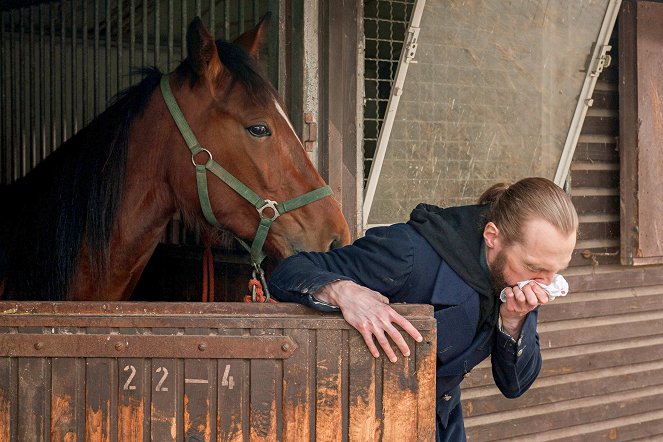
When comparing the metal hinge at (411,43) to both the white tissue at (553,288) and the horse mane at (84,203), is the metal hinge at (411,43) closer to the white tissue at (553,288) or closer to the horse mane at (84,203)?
the horse mane at (84,203)

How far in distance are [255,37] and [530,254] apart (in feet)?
4.96

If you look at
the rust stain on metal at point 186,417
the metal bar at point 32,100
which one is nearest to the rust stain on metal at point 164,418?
the rust stain on metal at point 186,417

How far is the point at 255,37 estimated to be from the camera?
3.21 metres

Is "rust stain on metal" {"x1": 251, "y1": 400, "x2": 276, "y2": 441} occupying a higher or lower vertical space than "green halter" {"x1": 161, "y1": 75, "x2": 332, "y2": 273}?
lower

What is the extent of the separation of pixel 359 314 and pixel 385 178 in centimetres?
177

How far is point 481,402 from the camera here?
4.28 m

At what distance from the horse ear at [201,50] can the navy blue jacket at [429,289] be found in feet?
3.10

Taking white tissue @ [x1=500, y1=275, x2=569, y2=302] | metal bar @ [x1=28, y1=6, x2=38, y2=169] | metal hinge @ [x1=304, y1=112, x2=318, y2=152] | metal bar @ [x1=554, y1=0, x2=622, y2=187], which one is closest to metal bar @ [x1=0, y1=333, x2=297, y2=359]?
white tissue @ [x1=500, y1=275, x2=569, y2=302]

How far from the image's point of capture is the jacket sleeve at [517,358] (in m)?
2.28

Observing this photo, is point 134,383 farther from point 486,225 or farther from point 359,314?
point 486,225

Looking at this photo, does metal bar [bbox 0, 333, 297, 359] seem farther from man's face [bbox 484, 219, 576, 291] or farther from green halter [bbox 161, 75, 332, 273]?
green halter [bbox 161, 75, 332, 273]

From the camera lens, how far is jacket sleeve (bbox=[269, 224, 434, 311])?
2193 mm

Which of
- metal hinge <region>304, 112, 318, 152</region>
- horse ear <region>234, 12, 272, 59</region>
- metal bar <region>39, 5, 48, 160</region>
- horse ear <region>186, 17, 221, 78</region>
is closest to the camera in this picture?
horse ear <region>186, 17, 221, 78</region>

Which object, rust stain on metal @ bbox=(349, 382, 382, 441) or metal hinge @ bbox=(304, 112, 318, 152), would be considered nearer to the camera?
rust stain on metal @ bbox=(349, 382, 382, 441)
